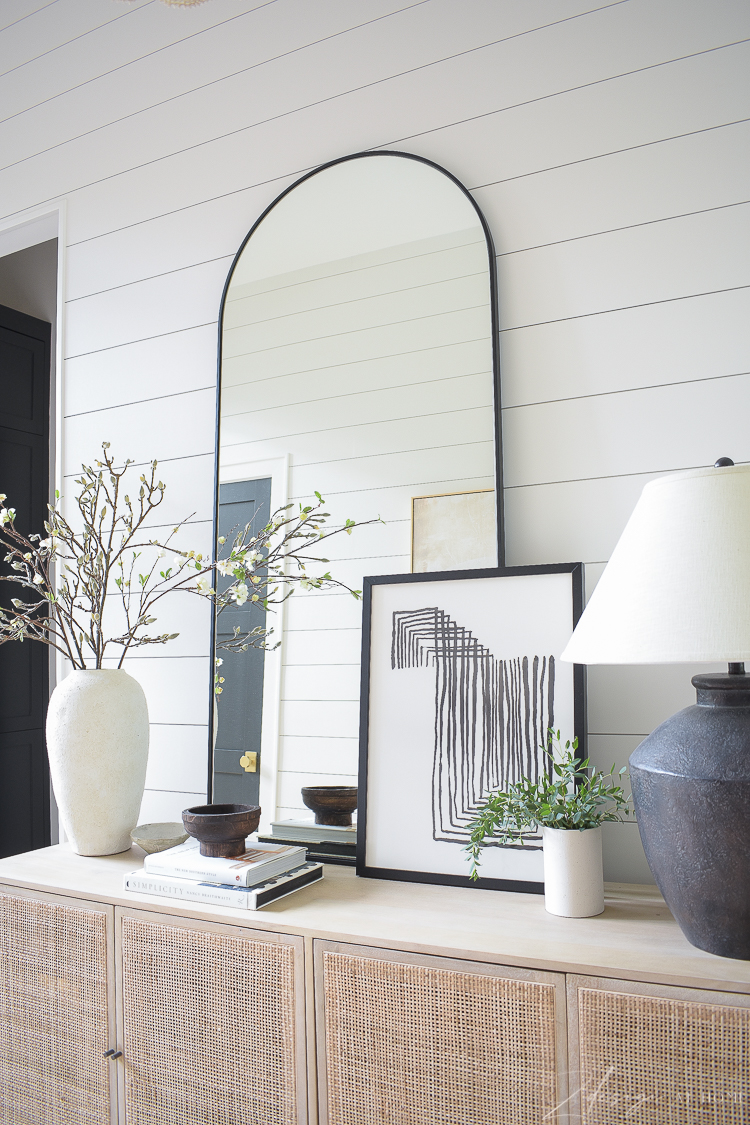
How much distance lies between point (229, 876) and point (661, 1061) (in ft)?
2.14

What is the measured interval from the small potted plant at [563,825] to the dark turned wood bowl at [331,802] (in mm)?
311

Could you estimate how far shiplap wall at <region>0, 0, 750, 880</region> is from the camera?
4.32ft

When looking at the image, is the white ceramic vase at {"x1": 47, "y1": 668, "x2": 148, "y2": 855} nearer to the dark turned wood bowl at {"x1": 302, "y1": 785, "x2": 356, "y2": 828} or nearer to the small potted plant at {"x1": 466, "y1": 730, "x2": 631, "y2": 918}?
the dark turned wood bowl at {"x1": 302, "y1": 785, "x2": 356, "y2": 828}

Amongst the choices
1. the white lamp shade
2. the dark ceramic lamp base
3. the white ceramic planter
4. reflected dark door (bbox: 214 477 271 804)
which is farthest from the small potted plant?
reflected dark door (bbox: 214 477 271 804)

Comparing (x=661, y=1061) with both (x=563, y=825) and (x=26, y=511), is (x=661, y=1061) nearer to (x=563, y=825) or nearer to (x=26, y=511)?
(x=563, y=825)

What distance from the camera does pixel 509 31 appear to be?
151 cm

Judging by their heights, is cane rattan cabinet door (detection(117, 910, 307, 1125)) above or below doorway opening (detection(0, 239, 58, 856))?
below

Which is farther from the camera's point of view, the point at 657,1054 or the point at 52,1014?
the point at 52,1014

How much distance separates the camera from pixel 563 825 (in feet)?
3.71

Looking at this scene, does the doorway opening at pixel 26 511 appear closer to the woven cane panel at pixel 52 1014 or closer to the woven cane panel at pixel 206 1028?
the woven cane panel at pixel 52 1014

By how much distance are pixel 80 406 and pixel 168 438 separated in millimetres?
336

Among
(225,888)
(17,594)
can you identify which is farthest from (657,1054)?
(17,594)

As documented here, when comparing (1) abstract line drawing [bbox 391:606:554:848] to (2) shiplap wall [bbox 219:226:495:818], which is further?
(2) shiplap wall [bbox 219:226:495:818]

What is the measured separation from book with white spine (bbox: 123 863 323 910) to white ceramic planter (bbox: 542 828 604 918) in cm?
42
